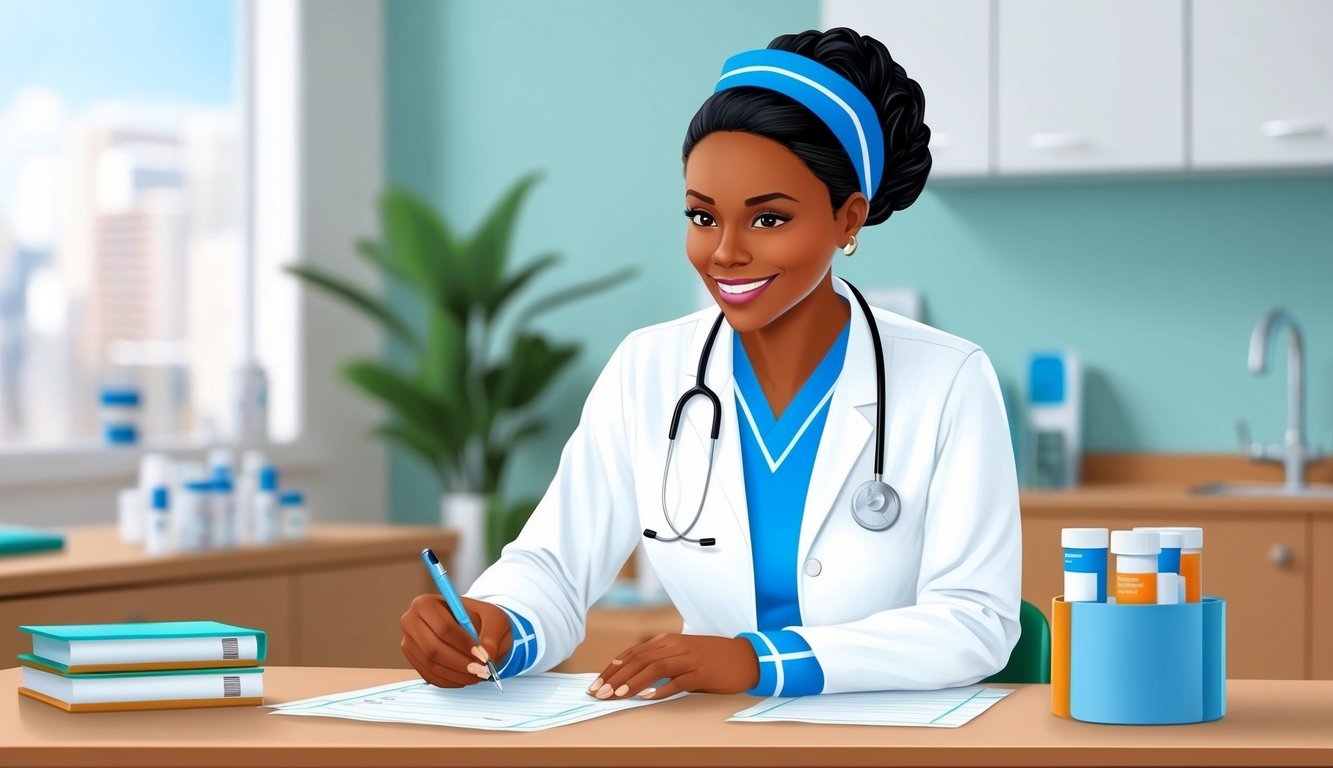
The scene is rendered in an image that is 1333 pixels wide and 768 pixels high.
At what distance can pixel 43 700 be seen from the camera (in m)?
1.44

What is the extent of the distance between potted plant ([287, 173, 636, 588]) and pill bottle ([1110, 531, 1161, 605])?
10.1 feet

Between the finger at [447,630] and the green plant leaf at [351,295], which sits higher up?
the green plant leaf at [351,295]

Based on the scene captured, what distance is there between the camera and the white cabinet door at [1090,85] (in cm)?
364

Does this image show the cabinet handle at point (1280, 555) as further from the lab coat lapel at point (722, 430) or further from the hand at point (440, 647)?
the hand at point (440, 647)

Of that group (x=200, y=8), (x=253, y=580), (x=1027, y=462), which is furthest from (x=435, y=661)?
(x=200, y=8)

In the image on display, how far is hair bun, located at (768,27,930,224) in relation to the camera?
1613mm

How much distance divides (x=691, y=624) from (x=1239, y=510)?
6.79 ft

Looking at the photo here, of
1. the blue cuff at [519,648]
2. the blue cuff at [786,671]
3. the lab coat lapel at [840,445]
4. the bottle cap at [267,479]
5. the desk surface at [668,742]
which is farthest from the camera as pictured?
the bottle cap at [267,479]

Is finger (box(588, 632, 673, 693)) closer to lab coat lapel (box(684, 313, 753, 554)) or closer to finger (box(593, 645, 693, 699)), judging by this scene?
finger (box(593, 645, 693, 699))

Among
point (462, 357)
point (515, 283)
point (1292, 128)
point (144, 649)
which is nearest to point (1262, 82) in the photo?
point (1292, 128)

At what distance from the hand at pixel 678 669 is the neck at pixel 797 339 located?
42 cm

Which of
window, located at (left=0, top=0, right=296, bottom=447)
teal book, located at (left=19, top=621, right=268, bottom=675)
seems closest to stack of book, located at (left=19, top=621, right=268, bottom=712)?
teal book, located at (left=19, top=621, right=268, bottom=675)

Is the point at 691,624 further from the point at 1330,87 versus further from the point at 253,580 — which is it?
the point at 1330,87

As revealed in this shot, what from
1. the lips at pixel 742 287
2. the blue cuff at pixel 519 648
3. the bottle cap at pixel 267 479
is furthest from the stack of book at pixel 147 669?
the bottle cap at pixel 267 479
